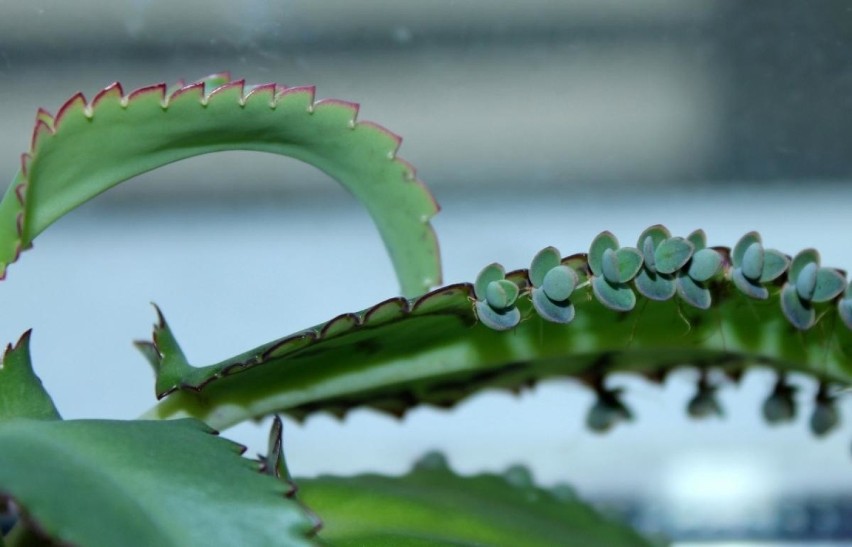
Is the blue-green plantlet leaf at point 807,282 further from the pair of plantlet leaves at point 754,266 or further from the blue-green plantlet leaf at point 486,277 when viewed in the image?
the blue-green plantlet leaf at point 486,277

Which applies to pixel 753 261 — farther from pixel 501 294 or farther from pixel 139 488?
pixel 139 488

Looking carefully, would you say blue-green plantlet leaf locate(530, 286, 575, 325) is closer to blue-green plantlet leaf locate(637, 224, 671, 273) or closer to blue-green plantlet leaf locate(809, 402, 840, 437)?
blue-green plantlet leaf locate(637, 224, 671, 273)

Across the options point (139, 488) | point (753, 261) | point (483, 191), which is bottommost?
point (139, 488)

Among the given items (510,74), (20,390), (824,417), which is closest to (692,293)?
(824,417)

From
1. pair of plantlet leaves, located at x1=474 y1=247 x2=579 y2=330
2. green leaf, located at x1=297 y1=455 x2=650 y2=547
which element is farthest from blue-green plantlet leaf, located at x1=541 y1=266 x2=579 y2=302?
green leaf, located at x1=297 y1=455 x2=650 y2=547

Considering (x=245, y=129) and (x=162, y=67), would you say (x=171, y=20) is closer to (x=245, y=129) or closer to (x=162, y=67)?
(x=162, y=67)

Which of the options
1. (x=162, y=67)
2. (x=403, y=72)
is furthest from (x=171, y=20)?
(x=403, y=72)

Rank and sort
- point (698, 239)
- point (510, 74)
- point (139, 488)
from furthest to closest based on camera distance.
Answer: point (510, 74) < point (698, 239) < point (139, 488)

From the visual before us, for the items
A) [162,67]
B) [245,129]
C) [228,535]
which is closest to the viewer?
[228,535]
